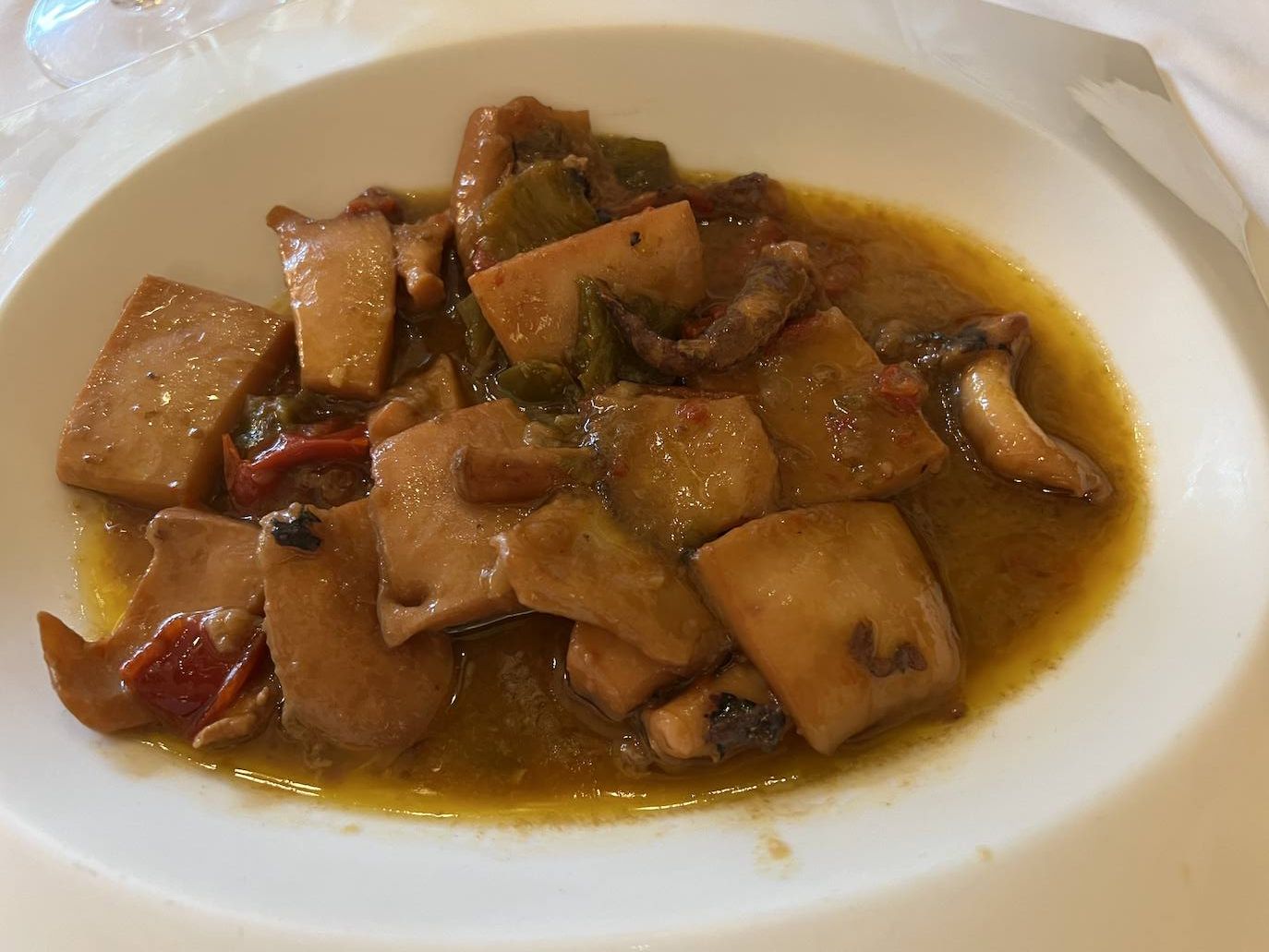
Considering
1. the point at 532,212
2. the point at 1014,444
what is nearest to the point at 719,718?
the point at 1014,444

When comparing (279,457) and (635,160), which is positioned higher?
(635,160)

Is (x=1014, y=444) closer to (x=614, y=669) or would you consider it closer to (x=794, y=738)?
(x=794, y=738)

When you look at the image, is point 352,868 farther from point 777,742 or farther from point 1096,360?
point 1096,360

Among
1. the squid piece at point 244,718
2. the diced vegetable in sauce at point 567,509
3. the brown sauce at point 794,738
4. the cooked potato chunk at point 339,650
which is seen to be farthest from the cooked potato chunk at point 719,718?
Answer: the squid piece at point 244,718

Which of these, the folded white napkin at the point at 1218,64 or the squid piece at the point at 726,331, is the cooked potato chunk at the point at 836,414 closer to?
the squid piece at the point at 726,331

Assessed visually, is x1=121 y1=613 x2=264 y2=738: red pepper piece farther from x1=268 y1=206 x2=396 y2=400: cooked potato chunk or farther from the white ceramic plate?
x1=268 y1=206 x2=396 y2=400: cooked potato chunk

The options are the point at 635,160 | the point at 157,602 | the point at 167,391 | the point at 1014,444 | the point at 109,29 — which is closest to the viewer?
the point at 157,602

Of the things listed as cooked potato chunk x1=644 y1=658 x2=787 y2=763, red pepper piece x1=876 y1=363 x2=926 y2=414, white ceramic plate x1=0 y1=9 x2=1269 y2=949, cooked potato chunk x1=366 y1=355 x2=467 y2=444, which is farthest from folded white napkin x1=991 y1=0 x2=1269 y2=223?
cooked potato chunk x1=366 y1=355 x2=467 y2=444
